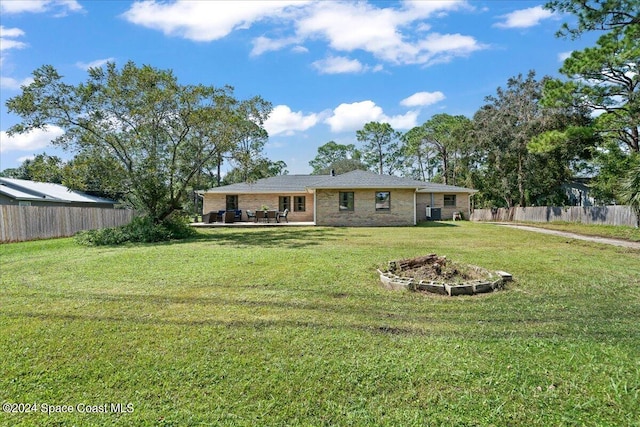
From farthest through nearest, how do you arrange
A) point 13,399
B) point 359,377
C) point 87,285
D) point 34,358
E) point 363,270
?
point 363,270
point 87,285
point 34,358
point 359,377
point 13,399

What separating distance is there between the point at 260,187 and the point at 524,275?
782 inches

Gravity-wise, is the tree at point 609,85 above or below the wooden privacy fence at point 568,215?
above

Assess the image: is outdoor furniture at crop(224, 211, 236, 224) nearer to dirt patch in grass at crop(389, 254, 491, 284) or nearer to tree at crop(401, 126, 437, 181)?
dirt patch in grass at crop(389, 254, 491, 284)

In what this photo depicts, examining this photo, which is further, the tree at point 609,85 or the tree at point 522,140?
the tree at point 522,140

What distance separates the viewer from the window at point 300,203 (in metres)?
24.3

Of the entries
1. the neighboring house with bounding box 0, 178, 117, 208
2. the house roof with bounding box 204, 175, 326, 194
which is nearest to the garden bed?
the house roof with bounding box 204, 175, 326, 194

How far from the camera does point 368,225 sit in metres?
19.7

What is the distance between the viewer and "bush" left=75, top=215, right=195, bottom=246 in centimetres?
1205

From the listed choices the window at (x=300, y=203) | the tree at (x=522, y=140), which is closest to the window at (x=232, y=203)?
→ the window at (x=300, y=203)

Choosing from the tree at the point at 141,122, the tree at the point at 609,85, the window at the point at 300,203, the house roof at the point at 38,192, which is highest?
the tree at the point at 609,85

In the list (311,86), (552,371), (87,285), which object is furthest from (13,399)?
(311,86)

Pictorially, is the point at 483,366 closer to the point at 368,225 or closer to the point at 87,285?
the point at 87,285

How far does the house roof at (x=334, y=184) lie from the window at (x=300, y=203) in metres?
0.88

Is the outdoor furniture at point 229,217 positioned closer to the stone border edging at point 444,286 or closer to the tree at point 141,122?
the tree at point 141,122
